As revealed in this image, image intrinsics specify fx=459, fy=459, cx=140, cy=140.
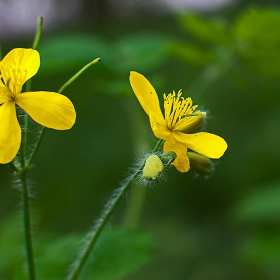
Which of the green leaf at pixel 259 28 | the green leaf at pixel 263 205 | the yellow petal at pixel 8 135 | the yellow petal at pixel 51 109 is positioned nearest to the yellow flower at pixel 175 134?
the yellow petal at pixel 51 109

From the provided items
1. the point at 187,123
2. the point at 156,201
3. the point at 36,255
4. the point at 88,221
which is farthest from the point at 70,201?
the point at 187,123

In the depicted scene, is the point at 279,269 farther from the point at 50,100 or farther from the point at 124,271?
the point at 50,100

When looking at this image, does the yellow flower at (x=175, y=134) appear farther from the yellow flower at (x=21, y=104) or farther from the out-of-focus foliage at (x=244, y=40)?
the out-of-focus foliage at (x=244, y=40)

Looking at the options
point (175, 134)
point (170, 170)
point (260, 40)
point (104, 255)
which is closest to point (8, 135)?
point (175, 134)

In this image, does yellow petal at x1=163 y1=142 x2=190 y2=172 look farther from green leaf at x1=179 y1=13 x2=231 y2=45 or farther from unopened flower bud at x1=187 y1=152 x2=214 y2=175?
green leaf at x1=179 y1=13 x2=231 y2=45

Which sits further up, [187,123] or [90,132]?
[90,132]

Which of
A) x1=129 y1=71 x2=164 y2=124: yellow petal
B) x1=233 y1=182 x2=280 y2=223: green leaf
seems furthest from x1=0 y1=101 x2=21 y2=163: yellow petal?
x1=233 y1=182 x2=280 y2=223: green leaf
